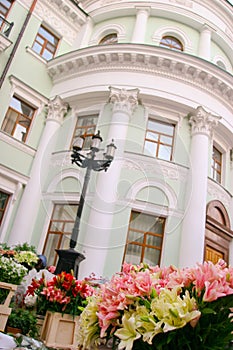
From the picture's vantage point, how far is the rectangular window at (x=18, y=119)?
11461 mm

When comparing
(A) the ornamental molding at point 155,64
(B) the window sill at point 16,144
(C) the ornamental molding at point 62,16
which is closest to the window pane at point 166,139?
(A) the ornamental molding at point 155,64

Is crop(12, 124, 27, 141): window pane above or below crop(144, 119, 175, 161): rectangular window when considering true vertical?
below

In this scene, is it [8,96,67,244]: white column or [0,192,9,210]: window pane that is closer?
[8,96,67,244]: white column

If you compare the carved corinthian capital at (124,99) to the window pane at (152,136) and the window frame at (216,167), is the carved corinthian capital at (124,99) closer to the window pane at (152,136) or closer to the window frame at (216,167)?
the window pane at (152,136)

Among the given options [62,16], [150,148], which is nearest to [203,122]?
[150,148]

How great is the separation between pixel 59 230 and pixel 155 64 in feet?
23.8

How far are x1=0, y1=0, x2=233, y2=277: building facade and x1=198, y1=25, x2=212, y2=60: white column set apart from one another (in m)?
0.06

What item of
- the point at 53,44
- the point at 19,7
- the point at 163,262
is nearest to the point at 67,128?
the point at 53,44

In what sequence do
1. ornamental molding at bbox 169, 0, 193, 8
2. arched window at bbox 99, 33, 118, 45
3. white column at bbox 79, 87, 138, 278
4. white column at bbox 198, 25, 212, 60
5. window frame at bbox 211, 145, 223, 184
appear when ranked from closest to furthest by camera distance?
1. white column at bbox 79, 87, 138, 278
2. window frame at bbox 211, 145, 223, 184
3. white column at bbox 198, 25, 212, 60
4. arched window at bbox 99, 33, 118, 45
5. ornamental molding at bbox 169, 0, 193, 8

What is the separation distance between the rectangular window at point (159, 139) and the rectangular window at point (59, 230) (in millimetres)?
3514

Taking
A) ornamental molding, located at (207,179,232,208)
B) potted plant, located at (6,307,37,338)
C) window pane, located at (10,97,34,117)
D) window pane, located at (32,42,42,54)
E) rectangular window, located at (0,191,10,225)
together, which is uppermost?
window pane, located at (32,42,42,54)

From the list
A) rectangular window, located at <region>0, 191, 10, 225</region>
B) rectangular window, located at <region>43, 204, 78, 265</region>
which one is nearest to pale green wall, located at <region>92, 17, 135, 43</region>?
rectangular window, located at <region>43, 204, 78, 265</region>

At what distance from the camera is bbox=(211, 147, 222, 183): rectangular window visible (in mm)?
12553

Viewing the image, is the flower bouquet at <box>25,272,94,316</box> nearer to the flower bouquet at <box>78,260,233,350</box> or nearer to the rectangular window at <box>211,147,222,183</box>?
the flower bouquet at <box>78,260,233,350</box>
